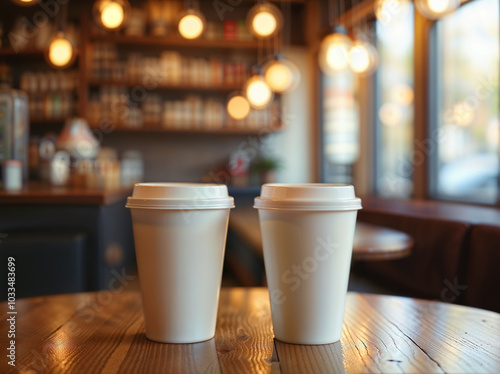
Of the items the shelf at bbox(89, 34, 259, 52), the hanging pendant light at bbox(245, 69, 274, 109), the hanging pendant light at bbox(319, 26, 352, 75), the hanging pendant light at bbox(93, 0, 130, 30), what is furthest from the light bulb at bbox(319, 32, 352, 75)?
the shelf at bbox(89, 34, 259, 52)

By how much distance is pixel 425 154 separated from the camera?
13.6 feet

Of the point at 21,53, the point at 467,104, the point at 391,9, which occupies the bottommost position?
the point at 467,104

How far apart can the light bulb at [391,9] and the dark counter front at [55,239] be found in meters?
1.64

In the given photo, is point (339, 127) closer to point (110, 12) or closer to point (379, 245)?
point (110, 12)

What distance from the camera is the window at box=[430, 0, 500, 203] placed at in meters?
3.39

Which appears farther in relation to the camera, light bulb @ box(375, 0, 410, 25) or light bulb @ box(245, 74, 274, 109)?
light bulb @ box(245, 74, 274, 109)

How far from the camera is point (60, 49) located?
12.6 ft

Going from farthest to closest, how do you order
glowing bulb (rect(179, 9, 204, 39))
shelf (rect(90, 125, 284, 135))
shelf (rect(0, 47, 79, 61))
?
shelf (rect(90, 125, 284, 135)) < shelf (rect(0, 47, 79, 61)) < glowing bulb (rect(179, 9, 204, 39))

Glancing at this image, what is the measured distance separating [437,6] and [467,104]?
4.00 feet

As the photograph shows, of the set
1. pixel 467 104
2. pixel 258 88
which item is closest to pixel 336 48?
pixel 258 88

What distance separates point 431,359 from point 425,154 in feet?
11.4

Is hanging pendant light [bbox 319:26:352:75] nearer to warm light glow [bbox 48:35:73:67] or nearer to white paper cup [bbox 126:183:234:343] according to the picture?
warm light glow [bbox 48:35:73:67]

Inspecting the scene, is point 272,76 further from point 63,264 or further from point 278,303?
point 278,303

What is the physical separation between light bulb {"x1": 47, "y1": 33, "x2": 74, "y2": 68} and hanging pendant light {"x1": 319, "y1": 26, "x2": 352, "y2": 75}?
177 cm
